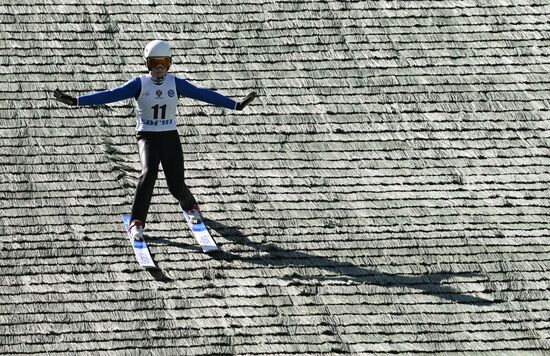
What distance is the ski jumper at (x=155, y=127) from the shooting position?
402 inches

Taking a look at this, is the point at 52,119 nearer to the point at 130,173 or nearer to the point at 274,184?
the point at 130,173

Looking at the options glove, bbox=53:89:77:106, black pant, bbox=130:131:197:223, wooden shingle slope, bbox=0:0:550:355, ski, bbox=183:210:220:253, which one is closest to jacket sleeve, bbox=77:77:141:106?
glove, bbox=53:89:77:106

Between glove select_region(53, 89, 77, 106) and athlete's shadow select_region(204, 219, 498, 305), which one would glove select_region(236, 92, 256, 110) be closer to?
athlete's shadow select_region(204, 219, 498, 305)

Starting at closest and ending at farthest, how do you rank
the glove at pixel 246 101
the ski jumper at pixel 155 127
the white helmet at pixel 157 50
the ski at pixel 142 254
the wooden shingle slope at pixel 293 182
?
the wooden shingle slope at pixel 293 182, the ski at pixel 142 254, the white helmet at pixel 157 50, the ski jumper at pixel 155 127, the glove at pixel 246 101

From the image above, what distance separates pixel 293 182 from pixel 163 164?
1127 millimetres

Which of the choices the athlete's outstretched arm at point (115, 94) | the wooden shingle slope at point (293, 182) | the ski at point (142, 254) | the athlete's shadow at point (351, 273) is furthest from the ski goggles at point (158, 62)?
the athlete's shadow at point (351, 273)

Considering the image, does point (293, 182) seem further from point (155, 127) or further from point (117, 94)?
point (117, 94)

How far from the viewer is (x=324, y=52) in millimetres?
12289

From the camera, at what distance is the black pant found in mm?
10172

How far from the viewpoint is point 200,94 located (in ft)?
34.3

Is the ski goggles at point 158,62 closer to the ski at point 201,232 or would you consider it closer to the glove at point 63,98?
the glove at point 63,98

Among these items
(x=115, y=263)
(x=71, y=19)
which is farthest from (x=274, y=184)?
(x=71, y=19)

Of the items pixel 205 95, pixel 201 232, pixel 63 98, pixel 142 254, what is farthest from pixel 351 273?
pixel 63 98

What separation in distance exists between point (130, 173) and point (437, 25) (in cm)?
347
